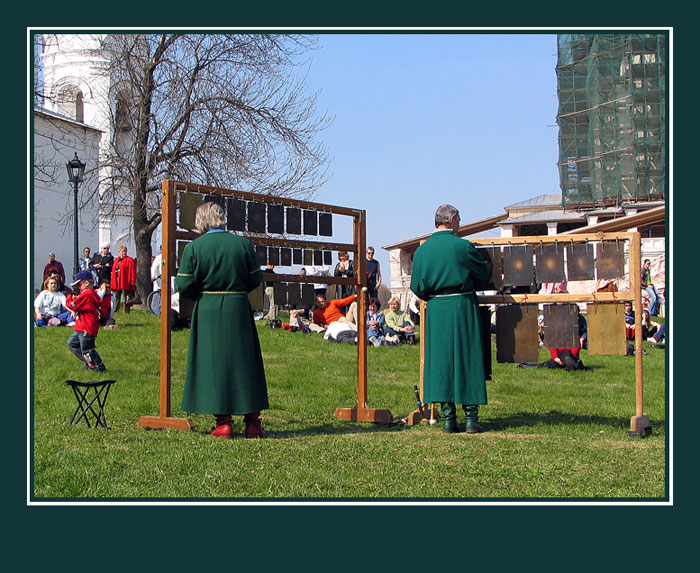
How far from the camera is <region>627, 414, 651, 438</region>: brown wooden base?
8.78 meters

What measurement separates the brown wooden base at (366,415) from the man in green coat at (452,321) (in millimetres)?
991

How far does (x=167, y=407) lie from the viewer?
8594 mm

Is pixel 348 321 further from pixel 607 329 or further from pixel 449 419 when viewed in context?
pixel 449 419

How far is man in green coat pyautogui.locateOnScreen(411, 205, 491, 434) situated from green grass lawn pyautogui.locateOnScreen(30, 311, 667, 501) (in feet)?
1.12

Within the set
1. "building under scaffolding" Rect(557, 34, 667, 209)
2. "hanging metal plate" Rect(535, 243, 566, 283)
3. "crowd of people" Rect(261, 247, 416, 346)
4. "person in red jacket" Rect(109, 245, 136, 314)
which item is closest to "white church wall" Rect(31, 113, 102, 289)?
"person in red jacket" Rect(109, 245, 136, 314)

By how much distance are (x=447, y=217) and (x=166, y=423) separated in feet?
10.4

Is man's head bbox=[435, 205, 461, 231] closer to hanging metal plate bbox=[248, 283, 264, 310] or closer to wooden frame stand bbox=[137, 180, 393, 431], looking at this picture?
wooden frame stand bbox=[137, 180, 393, 431]

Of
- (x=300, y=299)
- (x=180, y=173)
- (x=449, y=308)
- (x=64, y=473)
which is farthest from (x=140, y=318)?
(x=64, y=473)

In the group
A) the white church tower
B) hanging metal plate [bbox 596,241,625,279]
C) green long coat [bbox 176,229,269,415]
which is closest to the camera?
green long coat [bbox 176,229,269,415]

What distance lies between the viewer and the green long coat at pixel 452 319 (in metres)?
8.65

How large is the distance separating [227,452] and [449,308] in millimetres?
2581

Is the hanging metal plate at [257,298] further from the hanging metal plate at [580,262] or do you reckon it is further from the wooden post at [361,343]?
the hanging metal plate at [580,262]

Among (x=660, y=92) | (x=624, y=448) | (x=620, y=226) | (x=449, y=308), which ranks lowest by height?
(x=624, y=448)

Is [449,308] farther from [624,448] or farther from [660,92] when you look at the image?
[660,92]
